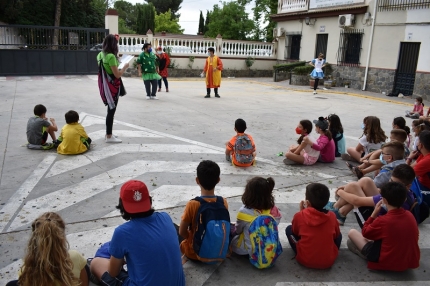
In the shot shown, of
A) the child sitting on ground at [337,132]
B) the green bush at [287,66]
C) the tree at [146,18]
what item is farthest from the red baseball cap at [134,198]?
the tree at [146,18]

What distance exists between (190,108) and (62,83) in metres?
6.61

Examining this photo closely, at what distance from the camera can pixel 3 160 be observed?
5.88 meters

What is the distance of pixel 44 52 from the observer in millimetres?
16906

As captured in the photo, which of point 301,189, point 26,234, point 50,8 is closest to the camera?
point 26,234

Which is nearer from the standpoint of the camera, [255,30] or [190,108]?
[190,108]

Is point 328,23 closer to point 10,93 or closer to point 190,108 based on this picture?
point 190,108

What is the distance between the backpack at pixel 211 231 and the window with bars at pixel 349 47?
16.7 metres

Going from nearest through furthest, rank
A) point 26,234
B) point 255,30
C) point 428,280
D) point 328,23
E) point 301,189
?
point 428,280, point 26,234, point 301,189, point 328,23, point 255,30

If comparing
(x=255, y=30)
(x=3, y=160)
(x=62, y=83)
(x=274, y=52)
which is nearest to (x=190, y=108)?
(x=3, y=160)

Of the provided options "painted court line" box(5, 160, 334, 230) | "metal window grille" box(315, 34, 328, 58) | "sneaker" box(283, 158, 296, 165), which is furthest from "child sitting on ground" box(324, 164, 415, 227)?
"metal window grille" box(315, 34, 328, 58)

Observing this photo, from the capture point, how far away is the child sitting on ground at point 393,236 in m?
3.14

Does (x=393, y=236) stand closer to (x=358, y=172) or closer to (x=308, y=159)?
(x=358, y=172)

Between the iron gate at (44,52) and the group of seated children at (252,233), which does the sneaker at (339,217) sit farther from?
the iron gate at (44,52)

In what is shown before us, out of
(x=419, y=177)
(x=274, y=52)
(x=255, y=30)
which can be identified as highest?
(x=255, y=30)
